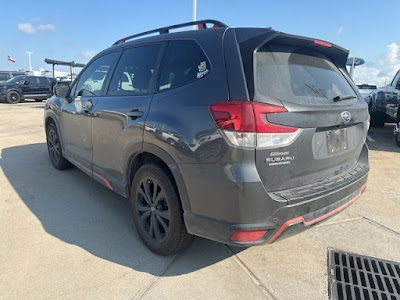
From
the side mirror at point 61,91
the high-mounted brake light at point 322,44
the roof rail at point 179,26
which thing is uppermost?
the roof rail at point 179,26

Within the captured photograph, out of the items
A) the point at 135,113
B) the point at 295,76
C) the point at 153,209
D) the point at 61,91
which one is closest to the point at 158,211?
the point at 153,209

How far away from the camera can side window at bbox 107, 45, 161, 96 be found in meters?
2.78

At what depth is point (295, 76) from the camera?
2244 mm

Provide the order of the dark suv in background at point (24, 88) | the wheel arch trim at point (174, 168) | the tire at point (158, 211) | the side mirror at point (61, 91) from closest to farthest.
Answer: the wheel arch trim at point (174, 168) < the tire at point (158, 211) < the side mirror at point (61, 91) < the dark suv in background at point (24, 88)

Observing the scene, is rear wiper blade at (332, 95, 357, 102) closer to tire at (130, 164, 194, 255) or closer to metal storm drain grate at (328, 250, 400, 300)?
metal storm drain grate at (328, 250, 400, 300)

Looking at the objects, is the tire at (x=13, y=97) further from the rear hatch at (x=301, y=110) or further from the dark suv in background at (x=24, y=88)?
the rear hatch at (x=301, y=110)

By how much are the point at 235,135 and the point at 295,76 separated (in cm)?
73

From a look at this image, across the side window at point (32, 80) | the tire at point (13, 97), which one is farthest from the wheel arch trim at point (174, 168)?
the side window at point (32, 80)

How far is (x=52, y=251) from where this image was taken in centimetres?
270

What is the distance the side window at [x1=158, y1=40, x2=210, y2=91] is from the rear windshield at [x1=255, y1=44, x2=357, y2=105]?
0.41m

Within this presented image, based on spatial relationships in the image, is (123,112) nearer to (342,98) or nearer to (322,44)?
(322,44)

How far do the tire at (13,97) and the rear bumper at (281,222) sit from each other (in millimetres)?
19254

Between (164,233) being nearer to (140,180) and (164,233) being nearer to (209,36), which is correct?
(140,180)

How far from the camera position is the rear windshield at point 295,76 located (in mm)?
2066
